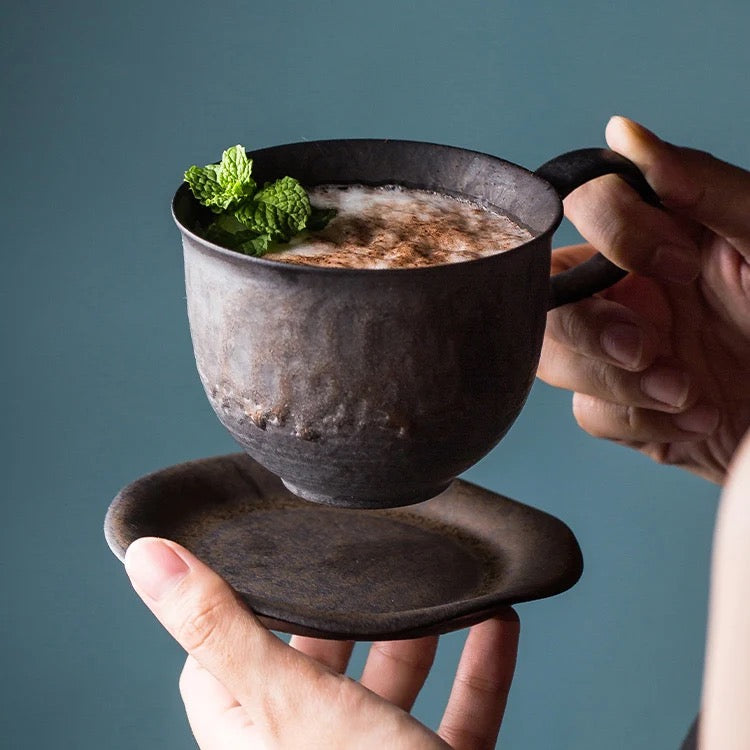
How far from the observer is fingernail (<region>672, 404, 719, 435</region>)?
1.21 m

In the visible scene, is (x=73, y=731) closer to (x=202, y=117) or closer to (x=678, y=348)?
(x=202, y=117)

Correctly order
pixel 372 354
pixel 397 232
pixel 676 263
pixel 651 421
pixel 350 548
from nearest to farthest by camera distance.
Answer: pixel 372 354, pixel 397 232, pixel 350 548, pixel 676 263, pixel 651 421

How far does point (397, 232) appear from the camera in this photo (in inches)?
30.9

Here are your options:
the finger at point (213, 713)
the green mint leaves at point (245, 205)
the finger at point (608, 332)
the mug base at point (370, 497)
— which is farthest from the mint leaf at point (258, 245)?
the finger at point (608, 332)

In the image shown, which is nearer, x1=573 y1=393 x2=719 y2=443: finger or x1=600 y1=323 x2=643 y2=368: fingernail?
x1=600 y1=323 x2=643 y2=368: fingernail

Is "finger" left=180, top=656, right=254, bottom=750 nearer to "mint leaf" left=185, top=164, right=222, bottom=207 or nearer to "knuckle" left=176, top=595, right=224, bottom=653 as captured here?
"knuckle" left=176, top=595, right=224, bottom=653

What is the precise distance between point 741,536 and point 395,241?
1.26ft

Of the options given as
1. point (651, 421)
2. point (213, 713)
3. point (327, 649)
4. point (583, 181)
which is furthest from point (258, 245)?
point (651, 421)

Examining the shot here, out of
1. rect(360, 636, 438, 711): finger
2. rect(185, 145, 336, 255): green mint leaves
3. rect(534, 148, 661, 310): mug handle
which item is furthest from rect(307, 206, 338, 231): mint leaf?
rect(360, 636, 438, 711): finger

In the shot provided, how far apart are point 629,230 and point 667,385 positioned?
196 mm

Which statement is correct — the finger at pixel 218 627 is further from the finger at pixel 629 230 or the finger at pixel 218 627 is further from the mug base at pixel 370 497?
the finger at pixel 629 230

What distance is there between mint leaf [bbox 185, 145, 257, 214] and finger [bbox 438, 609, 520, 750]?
45 centimetres

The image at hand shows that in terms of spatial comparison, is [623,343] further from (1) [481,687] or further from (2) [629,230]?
(1) [481,687]

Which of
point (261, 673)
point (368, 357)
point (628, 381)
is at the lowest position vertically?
point (261, 673)
